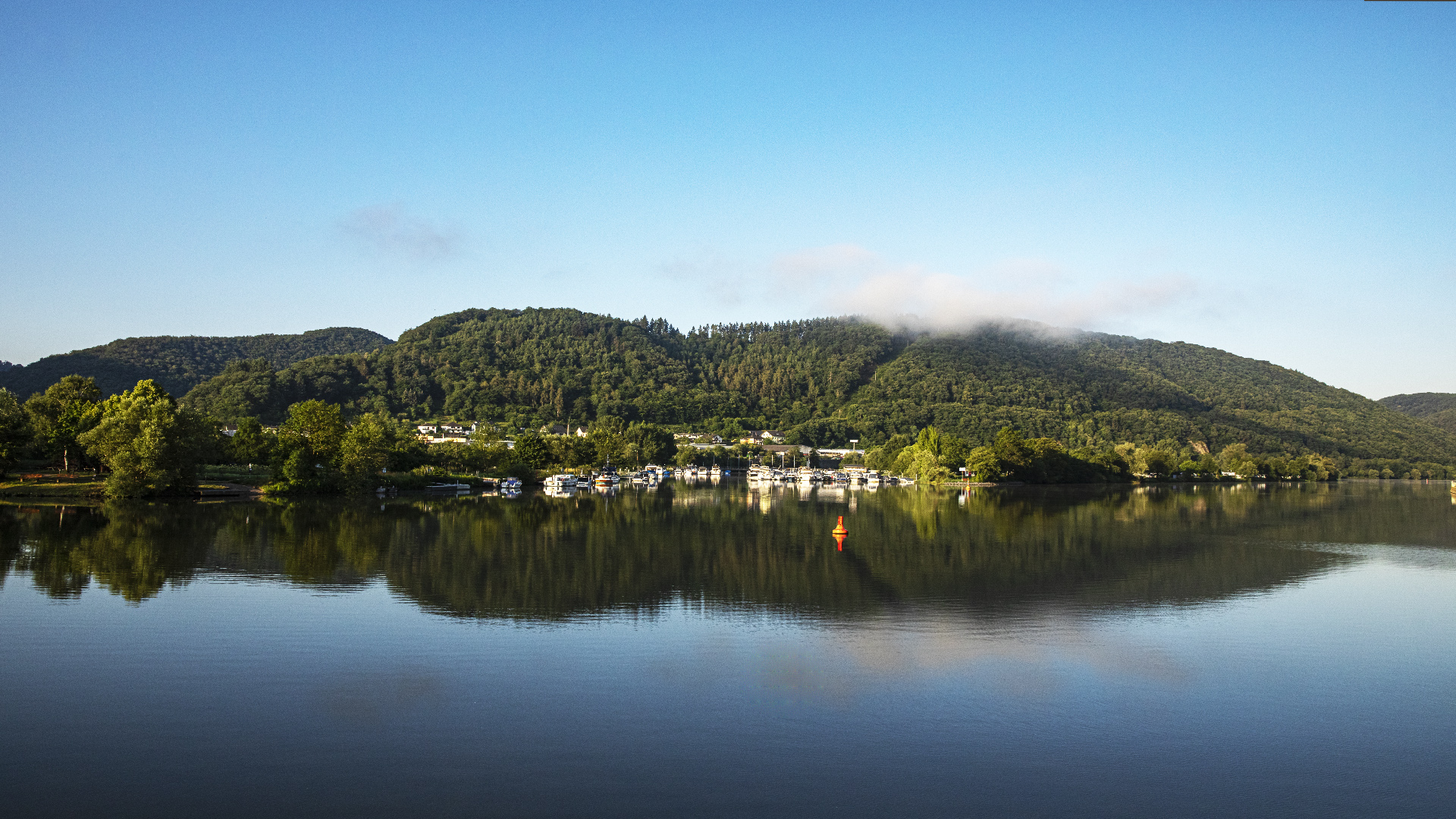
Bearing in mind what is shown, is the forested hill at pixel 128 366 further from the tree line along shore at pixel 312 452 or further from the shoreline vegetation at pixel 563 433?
the tree line along shore at pixel 312 452

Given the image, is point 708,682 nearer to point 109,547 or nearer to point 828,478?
point 109,547

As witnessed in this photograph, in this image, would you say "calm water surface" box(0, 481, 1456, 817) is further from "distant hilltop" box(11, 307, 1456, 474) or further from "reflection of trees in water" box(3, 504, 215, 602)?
"distant hilltop" box(11, 307, 1456, 474)

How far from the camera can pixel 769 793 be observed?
1051cm

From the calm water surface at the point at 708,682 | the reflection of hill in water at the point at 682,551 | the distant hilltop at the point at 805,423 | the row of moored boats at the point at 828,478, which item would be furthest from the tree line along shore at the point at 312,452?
the distant hilltop at the point at 805,423

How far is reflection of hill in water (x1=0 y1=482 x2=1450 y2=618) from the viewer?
2431 centimetres

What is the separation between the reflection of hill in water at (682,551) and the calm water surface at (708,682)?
26 cm

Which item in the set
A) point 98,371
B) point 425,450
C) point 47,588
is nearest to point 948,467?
point 425,450

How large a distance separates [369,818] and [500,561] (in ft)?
66.5

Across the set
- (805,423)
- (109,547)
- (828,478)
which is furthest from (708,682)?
(805,423)

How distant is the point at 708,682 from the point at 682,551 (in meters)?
18.5

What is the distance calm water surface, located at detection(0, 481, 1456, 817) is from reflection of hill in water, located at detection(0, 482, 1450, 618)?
264mm

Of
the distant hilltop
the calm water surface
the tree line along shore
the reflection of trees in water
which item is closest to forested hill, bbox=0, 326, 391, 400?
the distant hilltop

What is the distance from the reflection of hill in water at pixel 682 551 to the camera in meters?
24.3

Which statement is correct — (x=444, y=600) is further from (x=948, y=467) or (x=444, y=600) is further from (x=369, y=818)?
(x=948, y=467)
